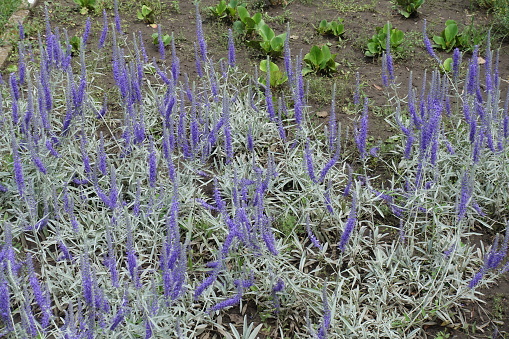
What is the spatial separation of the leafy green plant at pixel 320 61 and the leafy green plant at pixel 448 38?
3.93ft

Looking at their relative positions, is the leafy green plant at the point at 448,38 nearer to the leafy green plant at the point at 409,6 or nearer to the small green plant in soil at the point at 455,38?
the small green plant in soil at the point at 455,38

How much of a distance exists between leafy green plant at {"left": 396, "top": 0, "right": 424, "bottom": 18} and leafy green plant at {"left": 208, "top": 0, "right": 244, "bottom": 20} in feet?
6.16

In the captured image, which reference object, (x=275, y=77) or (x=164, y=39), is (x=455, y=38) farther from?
(x=164, y=39)

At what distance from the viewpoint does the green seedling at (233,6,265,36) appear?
610 cm

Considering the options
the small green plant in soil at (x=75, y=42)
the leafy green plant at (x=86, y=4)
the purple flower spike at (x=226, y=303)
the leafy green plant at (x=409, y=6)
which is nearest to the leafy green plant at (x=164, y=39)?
the small green plant in soil at (x=75, y=42)

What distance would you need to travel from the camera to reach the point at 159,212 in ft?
12.2

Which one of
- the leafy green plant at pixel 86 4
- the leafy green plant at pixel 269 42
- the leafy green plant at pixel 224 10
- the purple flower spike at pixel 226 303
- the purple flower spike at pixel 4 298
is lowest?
the purple flower spike at pixel 226 303

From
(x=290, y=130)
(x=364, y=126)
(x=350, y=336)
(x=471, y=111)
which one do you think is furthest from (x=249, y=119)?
(x=350, y=336)

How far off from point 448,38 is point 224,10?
2411 millimetres

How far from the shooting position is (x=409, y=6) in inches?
258

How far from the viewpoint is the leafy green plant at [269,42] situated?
5.78 meters

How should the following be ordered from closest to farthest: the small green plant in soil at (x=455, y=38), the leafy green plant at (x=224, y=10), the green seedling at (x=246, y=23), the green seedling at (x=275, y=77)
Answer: the green seedling at (x=275, y=77)
the small green plant in soil at (x=455, y=38)
the green seedling at (x=246, y=23)
the leafy green plant at (x=224, y=10)

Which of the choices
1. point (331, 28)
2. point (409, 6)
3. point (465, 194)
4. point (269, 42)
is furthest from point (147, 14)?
point (465, 194)

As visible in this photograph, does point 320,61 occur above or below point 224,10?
below
